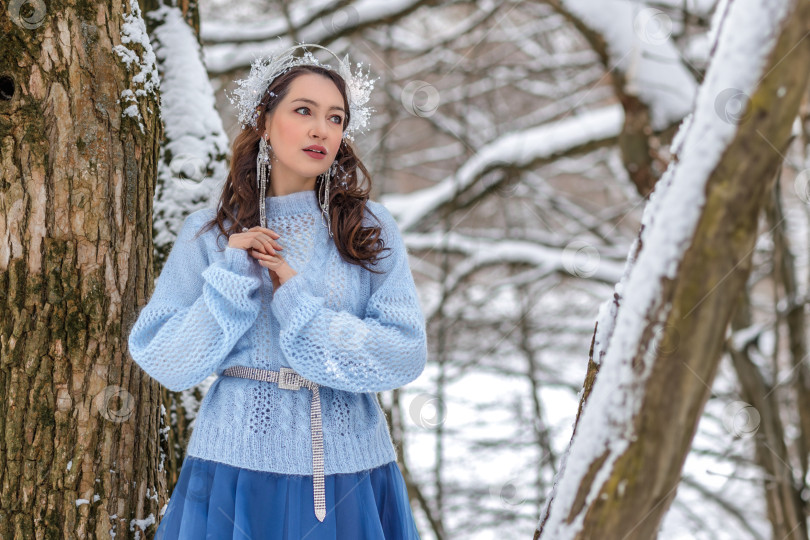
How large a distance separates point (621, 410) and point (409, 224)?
12.0 ft

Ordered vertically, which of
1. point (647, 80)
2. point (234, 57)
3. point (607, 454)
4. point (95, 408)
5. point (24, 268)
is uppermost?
point (234, 57)

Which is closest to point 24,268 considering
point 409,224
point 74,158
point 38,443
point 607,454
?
point 74,158

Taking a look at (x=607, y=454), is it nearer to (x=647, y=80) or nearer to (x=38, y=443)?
(x=38, y=443)

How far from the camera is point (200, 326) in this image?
5.47ft

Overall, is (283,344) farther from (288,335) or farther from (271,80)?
(271,80)

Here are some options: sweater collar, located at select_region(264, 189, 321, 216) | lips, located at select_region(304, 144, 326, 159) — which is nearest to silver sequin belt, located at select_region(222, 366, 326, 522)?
sweater collar, located at select_region(264, 189, 321, 216)

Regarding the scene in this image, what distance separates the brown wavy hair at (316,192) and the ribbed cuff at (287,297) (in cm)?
20

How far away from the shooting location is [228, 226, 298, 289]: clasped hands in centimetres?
171

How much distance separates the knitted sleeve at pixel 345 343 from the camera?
165 centimetres

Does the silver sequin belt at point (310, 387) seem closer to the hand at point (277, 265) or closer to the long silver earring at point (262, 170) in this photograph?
the hand at point (277, 265)

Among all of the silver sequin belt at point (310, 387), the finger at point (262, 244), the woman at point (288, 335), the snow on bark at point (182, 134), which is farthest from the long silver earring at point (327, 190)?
the snow on bark at point (182, 134)

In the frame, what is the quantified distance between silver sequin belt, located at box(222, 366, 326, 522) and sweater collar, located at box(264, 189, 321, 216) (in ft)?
1.31

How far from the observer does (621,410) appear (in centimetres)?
107

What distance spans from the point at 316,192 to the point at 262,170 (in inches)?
5.7
